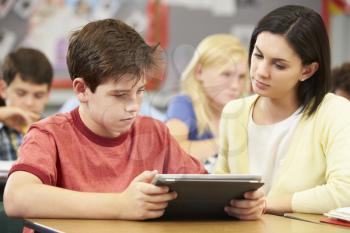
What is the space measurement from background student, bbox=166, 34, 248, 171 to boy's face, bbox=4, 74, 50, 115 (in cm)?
56

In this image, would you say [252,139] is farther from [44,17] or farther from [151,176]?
[44,17]

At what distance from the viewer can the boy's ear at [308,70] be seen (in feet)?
6.73

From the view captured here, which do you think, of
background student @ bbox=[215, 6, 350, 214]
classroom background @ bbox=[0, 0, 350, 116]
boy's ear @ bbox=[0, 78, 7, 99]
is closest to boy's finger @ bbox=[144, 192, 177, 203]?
background student @ bbox=[215, 6, 350, 214]

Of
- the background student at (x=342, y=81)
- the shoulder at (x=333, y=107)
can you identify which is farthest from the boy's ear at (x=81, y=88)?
the background student at (x=342, y=81)

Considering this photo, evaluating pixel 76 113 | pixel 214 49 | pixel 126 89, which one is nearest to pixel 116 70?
pixel 126 89

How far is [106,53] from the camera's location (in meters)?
1.73

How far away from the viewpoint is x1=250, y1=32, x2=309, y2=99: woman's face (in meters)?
2.00

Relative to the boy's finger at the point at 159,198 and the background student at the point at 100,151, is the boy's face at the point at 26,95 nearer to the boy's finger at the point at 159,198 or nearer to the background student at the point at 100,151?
the background student at the point at 100,151

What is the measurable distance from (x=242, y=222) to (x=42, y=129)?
0.52 metres

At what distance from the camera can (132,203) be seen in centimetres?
156

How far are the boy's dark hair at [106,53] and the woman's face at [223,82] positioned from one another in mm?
1249

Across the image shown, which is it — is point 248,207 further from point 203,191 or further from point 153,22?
point 153,22

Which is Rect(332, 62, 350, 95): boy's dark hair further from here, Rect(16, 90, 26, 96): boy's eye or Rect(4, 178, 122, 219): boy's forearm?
Rect(4, 178, 122, 219): boy's forearm

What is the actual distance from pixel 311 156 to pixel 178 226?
0.62 m
